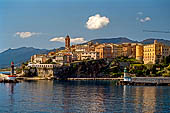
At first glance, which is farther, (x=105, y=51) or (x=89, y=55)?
(x=89, y=55)

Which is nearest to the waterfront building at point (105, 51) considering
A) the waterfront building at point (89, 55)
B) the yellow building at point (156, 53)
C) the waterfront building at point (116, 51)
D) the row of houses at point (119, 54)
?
the row of houses at point (119, 54)

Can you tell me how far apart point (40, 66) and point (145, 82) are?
61460mm

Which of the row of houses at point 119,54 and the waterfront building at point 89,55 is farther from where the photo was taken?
the waterfront building at point 89,55

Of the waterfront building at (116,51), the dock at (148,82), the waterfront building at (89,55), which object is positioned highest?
the waterfront building at (116,51)

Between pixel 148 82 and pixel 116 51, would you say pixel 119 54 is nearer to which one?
pixel 116 51

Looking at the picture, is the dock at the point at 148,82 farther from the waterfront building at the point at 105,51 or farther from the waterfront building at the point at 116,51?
the waterfront building at the point at 116,51

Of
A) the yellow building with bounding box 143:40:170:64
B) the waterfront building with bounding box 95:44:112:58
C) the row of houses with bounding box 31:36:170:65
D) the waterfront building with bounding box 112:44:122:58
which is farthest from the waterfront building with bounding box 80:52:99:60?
the yellow building with bounding box 143:40:170:64

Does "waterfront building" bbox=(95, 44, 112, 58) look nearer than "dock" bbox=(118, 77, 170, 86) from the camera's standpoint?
No

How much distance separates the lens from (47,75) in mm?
141875

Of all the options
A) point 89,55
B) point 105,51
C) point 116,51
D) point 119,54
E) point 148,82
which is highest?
point 116,51

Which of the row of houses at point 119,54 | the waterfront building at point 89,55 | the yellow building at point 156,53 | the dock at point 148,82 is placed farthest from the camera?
the waterfront building at point 89,55

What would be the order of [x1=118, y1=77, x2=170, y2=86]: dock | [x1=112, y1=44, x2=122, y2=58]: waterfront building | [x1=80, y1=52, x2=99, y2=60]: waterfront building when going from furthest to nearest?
1. [x1=112, y1=44, x2=122, y2=58]: waterfront building
2. [x1=80, y1=52, x2=99, y2=60]: waterfront building
3. [x1=118, y1=77, x2=170, y2=86]: dock

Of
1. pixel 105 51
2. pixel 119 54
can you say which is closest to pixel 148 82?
pixel 105 51

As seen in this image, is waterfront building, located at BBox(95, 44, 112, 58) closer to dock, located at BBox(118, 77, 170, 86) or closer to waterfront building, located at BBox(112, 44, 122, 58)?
waterfront building, located at BBox(112, 44, 122, 58)
